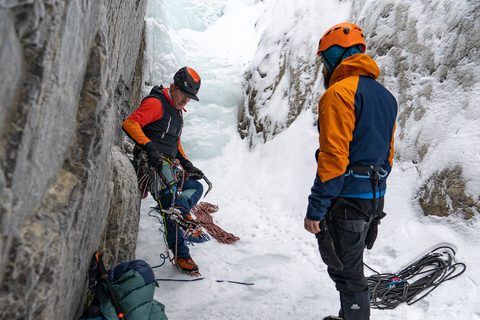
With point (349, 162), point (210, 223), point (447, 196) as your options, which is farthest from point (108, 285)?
point (447, 196)

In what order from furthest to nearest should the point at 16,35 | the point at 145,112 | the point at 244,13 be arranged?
the point at 244,13, the point at 145,112, the point at 16,35

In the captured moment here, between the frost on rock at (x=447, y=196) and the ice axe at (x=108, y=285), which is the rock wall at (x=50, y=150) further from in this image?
the frost on rock at (x=447, y=196)

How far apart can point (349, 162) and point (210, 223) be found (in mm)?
2648

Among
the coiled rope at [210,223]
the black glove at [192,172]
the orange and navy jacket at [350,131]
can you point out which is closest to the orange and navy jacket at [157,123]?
the black glove at [192,172]

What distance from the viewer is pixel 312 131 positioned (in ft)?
16.4

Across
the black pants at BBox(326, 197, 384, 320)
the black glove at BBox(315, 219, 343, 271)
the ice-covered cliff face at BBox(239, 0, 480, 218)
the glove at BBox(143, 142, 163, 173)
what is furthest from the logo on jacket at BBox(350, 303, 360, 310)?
the glove at BBox(143, 142, 163, 173)

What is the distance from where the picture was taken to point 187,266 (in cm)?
275

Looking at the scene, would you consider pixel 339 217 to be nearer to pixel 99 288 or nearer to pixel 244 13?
pixel 99 288

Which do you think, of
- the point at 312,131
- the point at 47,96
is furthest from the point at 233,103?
the point at 47,96

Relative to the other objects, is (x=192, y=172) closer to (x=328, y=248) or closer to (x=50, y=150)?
(x=328, y=248)

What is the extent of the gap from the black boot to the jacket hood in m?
1.26

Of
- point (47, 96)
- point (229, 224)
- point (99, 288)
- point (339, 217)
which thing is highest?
point (47, 96)

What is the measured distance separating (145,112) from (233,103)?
527 centimetres

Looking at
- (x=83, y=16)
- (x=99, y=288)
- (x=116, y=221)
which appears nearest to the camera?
(x=83, y=16)
